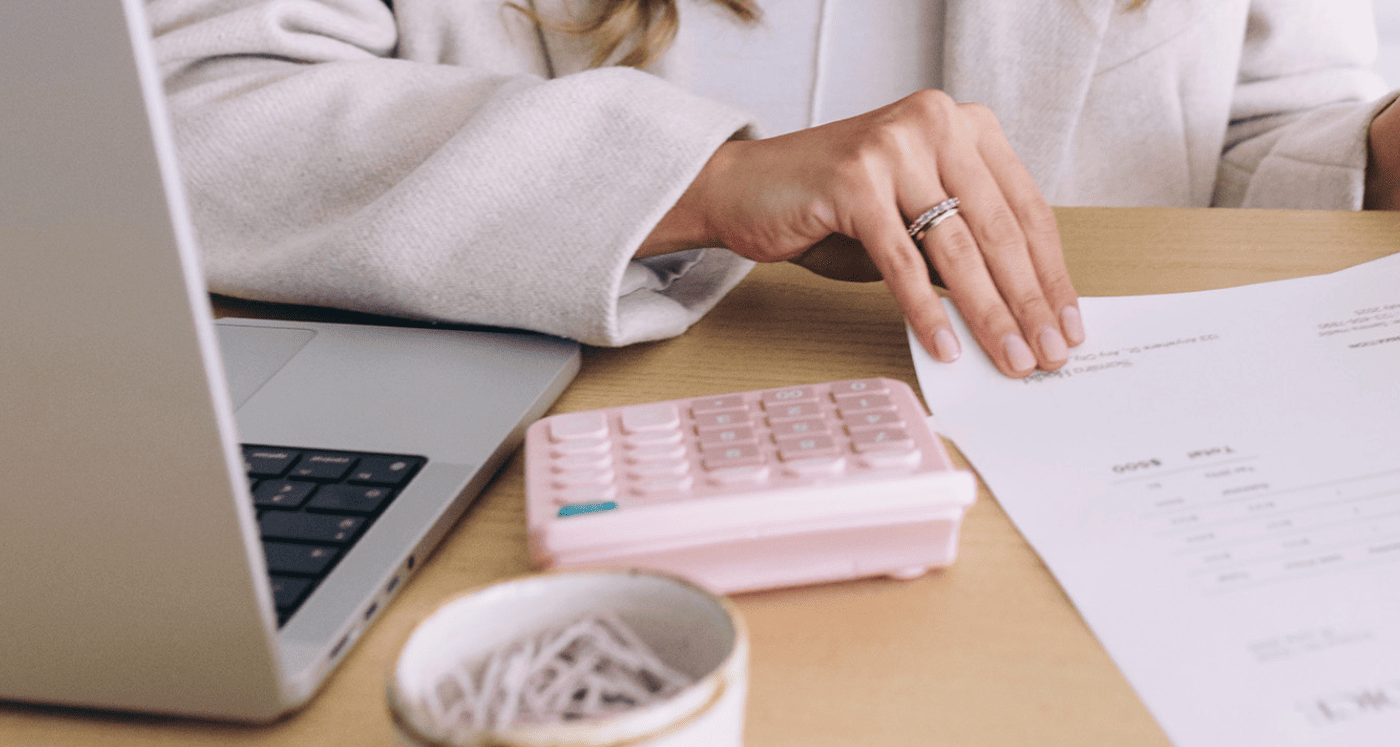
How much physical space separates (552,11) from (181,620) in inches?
27.3

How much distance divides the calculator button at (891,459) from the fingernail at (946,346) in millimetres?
129

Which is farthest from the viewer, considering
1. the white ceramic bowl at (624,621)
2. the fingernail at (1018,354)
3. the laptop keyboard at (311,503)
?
the fingernail at (1018,354)

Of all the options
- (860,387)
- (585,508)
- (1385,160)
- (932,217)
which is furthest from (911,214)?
(1385,160)

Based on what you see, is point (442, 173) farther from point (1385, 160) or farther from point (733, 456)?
point (1385, 160)

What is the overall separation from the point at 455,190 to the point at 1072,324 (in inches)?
11.0

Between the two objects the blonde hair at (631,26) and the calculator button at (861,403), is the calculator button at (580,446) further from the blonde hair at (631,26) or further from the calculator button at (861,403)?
the blonde hair at (631,26)

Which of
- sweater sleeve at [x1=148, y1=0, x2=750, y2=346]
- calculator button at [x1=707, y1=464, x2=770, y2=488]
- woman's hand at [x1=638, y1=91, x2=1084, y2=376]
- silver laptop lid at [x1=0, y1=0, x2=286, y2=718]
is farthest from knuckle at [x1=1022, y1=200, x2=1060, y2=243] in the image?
silver laptop lid at [x1=0, y1=0, x2=286, y2=718]

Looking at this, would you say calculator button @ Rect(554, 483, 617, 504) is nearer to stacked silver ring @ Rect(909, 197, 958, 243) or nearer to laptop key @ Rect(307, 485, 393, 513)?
laptop key @ Rect(307, 485, 393, 513)

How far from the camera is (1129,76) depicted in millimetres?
822

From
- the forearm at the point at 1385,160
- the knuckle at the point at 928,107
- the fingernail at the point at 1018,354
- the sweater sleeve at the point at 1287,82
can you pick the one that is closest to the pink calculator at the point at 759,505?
the fingernail at the point at 1018,354

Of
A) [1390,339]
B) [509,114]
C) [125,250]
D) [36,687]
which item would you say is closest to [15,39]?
[125,250]

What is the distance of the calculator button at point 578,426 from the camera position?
0.30 m

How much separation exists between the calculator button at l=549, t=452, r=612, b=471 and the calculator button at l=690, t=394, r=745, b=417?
0.14ft

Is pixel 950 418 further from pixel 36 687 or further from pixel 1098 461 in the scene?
A: pixel 36 687
